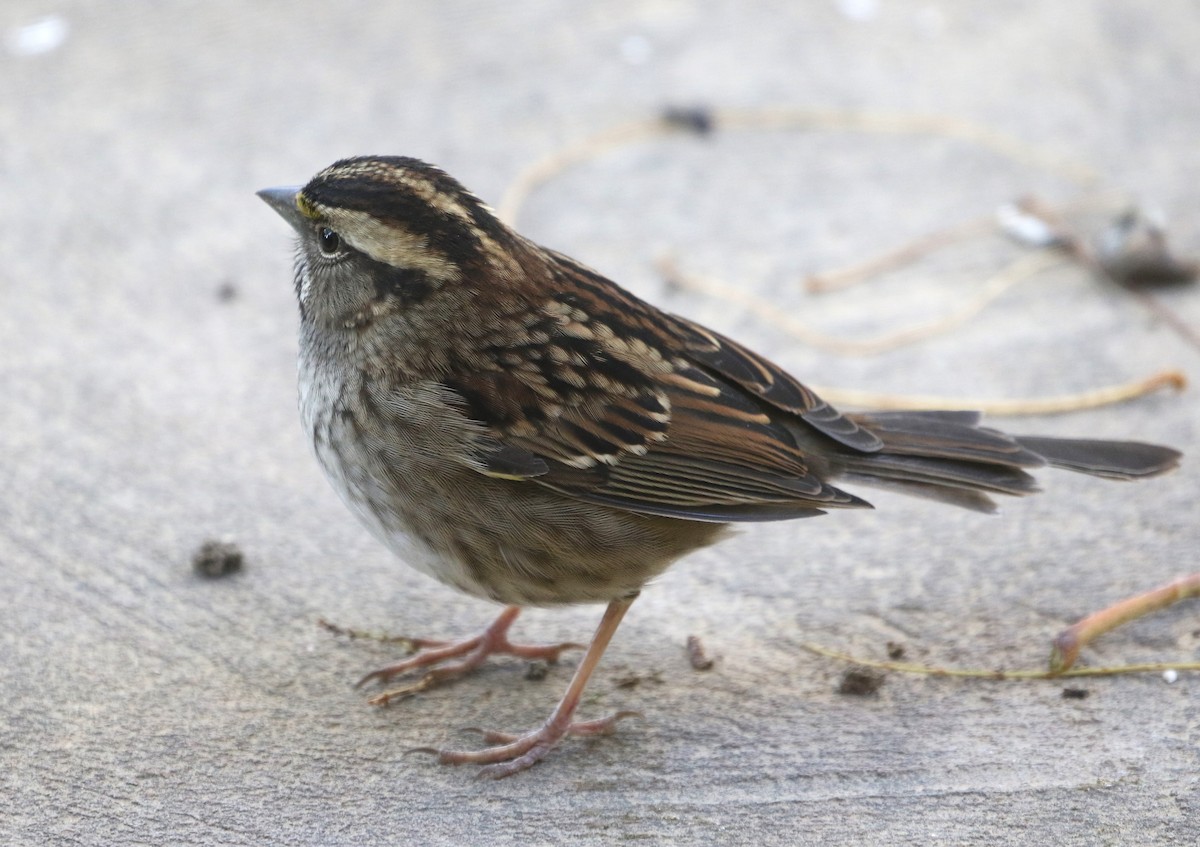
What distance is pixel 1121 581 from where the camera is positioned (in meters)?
3.91

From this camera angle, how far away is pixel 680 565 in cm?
427

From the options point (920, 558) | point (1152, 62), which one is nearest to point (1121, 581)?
point (920, 558)

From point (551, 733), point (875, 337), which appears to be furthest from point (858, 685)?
point (875, 337)

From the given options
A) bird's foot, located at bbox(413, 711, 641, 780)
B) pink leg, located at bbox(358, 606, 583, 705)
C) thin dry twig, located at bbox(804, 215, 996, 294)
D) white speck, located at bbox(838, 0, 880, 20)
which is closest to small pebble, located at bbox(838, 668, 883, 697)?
bird's foot, located at bbox(413, 711, 641, 780)

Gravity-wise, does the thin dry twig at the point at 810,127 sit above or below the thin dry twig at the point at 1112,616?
above

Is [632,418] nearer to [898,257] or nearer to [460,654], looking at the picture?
[460,654]

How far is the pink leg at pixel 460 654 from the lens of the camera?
11.9 feet

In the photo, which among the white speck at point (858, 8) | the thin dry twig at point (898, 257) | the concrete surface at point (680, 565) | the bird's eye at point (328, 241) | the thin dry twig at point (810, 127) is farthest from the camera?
the white speck at point (858, 8)

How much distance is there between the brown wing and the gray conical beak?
62cm

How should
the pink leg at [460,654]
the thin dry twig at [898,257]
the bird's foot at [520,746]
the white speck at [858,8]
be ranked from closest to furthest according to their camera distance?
the bird's foot at [520,746] < the pink leg at [460,654] < the thin dry twig at [898,257] < the white speck at [858,8]

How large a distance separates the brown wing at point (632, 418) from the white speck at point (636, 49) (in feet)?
12.2

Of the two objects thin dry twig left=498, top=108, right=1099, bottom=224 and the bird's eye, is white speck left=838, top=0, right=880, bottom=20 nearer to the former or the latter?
thin dry twig left=498, top=108, right=1099, bottom=224

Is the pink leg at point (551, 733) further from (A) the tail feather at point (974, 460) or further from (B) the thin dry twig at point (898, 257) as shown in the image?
(B) the thin dry twig at point (898, 257)

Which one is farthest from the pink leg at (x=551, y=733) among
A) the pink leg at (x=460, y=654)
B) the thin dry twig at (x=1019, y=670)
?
the thin dry twig at (x=1019, y=670)
